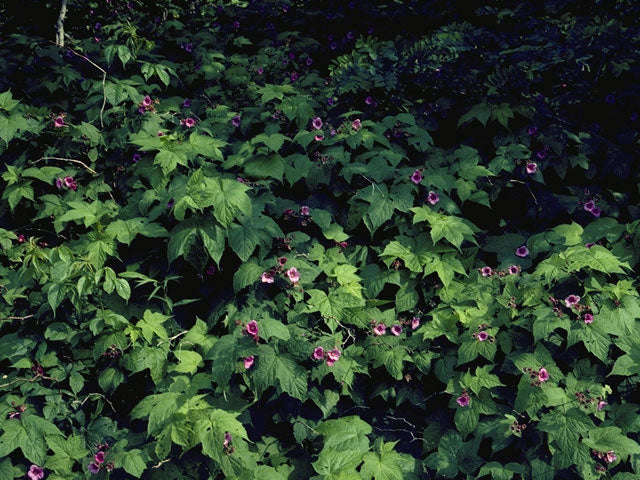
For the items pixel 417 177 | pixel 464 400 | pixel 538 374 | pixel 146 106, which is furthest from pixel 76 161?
pixel 538 374

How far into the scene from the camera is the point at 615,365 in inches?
117

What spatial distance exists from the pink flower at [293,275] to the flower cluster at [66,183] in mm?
1632

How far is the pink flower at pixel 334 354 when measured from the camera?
3.16 meters

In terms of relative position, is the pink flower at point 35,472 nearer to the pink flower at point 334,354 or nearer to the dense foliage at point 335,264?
the dense foliage at point 335,264

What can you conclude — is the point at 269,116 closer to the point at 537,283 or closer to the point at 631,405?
the point at 537,283

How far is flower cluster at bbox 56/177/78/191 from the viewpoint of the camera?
3.88 m

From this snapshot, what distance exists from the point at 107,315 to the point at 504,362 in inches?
84.1

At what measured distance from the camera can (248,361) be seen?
3.05 m

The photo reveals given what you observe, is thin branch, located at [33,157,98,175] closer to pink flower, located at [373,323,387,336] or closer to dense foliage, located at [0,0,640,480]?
dense foliage, located at [0,0,640,480]

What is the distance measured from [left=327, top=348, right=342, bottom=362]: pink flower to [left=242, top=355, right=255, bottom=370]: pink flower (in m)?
0.41

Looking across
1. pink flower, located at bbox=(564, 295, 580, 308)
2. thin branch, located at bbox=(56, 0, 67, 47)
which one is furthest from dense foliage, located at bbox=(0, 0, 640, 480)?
thin branch, located at bbox=(56, 0, 67, 47)

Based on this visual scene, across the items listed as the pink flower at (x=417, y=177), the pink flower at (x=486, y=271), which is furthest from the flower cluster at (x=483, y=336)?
the pink flower at (x=417, y=177)

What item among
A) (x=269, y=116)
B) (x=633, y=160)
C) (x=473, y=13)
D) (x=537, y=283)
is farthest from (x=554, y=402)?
(x=473, y=13)

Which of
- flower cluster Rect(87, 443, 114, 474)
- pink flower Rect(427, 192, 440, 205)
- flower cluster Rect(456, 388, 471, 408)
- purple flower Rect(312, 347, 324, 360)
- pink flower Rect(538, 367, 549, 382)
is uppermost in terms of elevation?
pink flower Rect(427, 192, 440, 205)
